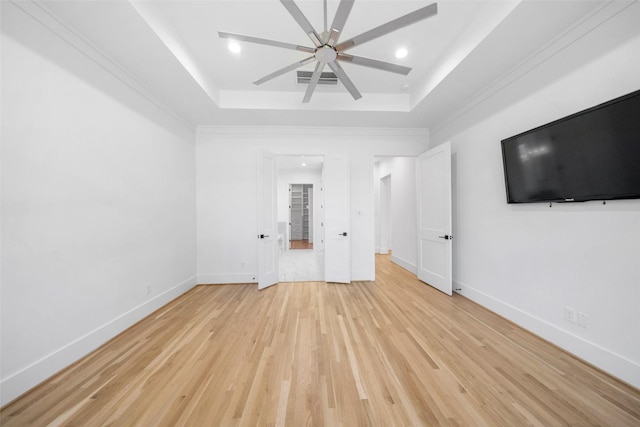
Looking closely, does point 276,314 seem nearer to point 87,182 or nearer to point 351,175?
point 87,182

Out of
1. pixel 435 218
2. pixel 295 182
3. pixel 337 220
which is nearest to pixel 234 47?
pixel 337 220

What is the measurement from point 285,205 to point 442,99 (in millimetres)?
5477

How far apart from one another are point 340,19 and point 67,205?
8.58 ft

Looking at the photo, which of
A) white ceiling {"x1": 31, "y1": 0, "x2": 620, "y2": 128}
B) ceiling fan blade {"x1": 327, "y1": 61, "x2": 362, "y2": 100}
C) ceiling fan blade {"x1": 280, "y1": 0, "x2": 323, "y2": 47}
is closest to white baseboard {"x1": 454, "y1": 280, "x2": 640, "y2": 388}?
white ceiling {"x1": 31, "y1": 0, "x2": 620, "y2": 128}

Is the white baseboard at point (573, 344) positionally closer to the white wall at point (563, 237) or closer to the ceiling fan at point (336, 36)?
the white wall at point (563, 237)

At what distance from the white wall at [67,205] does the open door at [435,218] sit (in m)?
4.07

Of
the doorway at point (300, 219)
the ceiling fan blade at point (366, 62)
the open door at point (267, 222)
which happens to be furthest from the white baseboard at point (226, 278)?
the ceiling fan blade at point (366, 62)

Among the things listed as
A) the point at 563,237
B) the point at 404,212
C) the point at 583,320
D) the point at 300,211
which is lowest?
the point at 583,320

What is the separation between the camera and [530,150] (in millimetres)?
2100

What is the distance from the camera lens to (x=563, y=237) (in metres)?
1.92

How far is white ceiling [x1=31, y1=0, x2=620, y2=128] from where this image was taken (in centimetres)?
175

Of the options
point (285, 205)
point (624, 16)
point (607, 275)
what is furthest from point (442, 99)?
point (285, 205)

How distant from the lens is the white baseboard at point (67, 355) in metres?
1.41

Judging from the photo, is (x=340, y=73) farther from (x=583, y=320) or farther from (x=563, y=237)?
(x=583, y=320)
